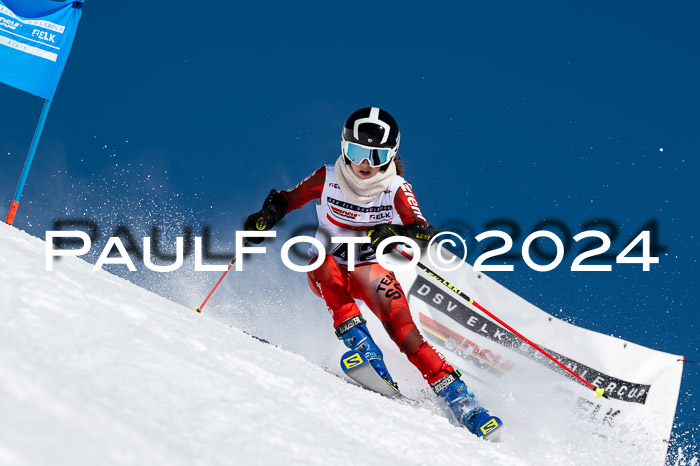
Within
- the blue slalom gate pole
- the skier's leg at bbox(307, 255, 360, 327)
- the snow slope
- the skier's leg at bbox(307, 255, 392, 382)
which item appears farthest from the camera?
the blue slalom gate pole

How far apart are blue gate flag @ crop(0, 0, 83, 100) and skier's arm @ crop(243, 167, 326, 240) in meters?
2.93

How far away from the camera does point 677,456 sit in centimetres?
481

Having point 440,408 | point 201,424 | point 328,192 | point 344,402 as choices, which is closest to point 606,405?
point 440,408

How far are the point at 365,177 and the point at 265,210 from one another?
0.72 metres

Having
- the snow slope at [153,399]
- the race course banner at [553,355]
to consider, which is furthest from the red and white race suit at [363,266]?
the race course banner at [553,355]

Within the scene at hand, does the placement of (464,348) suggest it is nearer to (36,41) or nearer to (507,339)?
(507,339)

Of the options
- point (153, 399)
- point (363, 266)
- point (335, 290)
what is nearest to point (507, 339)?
point (363, 266)

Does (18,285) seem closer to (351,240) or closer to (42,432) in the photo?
(42,432)

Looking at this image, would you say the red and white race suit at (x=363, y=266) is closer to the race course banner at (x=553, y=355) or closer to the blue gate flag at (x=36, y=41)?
the race course banner at (x=553, y=355)

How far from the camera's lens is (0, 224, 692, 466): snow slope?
2.94ft

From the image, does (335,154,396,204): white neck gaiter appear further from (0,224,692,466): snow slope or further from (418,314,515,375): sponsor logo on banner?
(418,314,515,375): sponsor logo on banner

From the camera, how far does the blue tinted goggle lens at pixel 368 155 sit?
364cm

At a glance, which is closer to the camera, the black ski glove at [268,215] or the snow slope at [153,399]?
the snow slope at [153,399]

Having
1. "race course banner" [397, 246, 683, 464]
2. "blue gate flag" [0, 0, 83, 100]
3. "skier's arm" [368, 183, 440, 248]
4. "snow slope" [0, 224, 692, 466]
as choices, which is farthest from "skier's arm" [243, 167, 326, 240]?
"blue gate flag" [0, 0, 83, 100]
